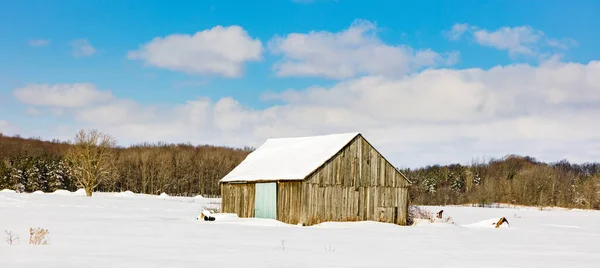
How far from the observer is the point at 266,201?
123ft

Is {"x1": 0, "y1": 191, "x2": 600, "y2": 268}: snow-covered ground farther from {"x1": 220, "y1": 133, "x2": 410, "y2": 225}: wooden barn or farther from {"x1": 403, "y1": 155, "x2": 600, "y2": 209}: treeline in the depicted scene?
{"x1": 403, "y1": 155, "x2": 600, "y2": 209}: treeline

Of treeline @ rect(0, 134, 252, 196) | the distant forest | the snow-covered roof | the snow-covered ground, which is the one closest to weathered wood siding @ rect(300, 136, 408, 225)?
the snow-covered roof

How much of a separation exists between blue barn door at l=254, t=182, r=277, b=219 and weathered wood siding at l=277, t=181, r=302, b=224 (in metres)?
0.41

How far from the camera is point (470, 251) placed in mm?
21375

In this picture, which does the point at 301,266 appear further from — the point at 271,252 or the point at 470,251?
the point at 470,251

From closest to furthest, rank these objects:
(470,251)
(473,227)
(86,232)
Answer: (470,251)
(86,232)
(473,227)

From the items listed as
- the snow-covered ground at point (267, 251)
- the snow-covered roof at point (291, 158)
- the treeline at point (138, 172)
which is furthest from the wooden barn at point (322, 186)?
the treeline at point (138, 172)

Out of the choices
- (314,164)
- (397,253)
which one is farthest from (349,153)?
(397,253)

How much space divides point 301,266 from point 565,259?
32.9 ft

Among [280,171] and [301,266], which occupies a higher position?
[280,171]

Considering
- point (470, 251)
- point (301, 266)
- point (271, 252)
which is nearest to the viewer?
point (301, 266)

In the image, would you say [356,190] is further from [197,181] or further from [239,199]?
[197,181]

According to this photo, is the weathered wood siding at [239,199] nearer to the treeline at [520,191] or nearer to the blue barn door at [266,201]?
the blue barn door at [266,201]

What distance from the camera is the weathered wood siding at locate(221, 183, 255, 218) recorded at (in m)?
38.9
